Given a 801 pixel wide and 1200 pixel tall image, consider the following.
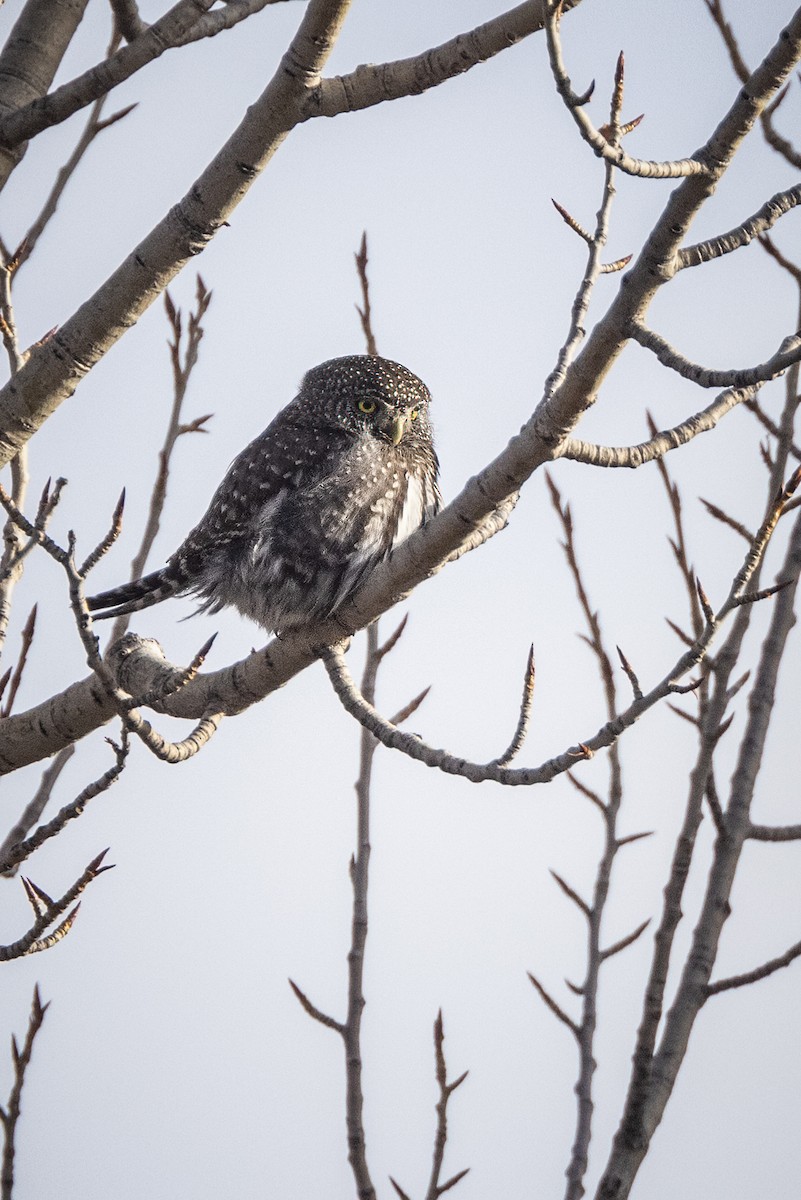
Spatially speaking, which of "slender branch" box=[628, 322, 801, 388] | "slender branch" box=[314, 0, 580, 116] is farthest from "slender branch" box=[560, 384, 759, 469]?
"slender branch" box=[314, 0, 580, 116]

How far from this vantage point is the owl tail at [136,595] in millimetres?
4207

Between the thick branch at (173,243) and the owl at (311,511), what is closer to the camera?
the thick branch at (173,243)

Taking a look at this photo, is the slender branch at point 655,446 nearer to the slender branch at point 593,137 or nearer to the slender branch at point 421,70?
the slender branch at point 593,137

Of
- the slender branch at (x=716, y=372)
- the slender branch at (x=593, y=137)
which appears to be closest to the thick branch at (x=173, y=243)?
the slender branch at (x=593, y=137)

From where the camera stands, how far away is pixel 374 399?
16.4 feet

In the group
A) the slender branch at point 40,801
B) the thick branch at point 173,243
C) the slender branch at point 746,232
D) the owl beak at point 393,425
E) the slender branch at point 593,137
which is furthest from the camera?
the owl beak at point 393,425

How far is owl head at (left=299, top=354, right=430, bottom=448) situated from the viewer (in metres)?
4.89

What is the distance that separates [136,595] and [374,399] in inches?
49.2

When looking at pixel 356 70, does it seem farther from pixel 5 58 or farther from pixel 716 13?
pixel 716 13

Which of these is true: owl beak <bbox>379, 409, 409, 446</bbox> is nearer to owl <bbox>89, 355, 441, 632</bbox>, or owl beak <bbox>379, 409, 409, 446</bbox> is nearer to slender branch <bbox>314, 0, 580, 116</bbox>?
owl <bbox>89, 355, 441, 632</bbox>

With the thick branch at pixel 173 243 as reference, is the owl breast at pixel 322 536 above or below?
above

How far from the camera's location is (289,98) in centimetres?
288

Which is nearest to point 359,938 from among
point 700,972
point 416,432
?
point 700,972

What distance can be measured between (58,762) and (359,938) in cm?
108
